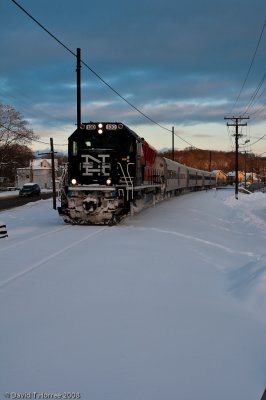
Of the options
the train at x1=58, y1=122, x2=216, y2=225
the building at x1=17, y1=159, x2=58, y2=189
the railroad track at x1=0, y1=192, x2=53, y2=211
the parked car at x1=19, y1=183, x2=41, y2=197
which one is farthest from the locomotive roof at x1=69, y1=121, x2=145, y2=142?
the building at x1=17, y1=159, x2=58, y2=189

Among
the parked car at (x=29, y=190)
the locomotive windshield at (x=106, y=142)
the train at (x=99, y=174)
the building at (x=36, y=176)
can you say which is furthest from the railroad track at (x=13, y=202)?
the building at (x=36, y=176)

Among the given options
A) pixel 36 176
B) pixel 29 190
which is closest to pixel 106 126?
pixel 29 190

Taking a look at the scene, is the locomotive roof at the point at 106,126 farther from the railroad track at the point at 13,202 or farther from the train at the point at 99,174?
the railroad track at the point at 13,202

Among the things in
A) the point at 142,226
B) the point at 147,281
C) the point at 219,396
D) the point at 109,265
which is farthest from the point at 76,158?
the point at 219,396

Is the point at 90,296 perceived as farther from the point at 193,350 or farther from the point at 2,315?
the point at 193,350

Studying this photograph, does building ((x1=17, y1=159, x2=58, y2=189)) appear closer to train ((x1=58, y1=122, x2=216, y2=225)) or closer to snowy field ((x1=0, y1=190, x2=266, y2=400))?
train ((x1=58, y1=122, x2=216, y2=225))

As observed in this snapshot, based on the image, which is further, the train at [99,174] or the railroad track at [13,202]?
the railroad track at [13,202]

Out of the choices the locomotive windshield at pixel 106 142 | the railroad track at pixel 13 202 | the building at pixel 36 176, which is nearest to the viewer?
the locomotive windshield at pixel 106 142

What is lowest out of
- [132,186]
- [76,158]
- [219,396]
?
[219,396]

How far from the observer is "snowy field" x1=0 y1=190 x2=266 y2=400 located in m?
4.07

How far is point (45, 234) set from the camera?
13.2 meters

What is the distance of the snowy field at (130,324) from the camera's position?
160 inches

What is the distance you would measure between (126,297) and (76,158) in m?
10.2

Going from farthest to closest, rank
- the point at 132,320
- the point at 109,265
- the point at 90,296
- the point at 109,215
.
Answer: the point at 109,215, the point at 109,265, the point at 90,296, the point at 132,320
